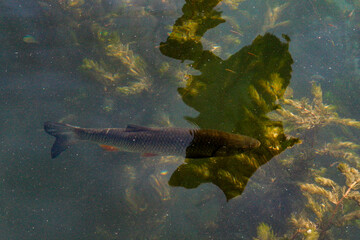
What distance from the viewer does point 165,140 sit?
7.95 feet

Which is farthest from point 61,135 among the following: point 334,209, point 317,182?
point 334,209

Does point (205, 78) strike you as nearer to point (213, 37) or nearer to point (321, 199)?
point (321, 199)

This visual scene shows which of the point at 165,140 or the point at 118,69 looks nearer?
the point at 165,140

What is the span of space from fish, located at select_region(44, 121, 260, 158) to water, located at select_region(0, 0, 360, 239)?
7.9 inches

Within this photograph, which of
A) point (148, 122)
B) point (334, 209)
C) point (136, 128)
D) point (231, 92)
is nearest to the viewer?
point (231, 92)

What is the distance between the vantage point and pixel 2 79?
7.72 meters

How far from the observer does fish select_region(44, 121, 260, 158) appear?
184cm

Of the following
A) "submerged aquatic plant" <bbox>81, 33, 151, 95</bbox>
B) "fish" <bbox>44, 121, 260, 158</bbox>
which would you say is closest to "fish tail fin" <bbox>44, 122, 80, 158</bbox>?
"fish" <bbox>44, 121, 260, 158</bbox>

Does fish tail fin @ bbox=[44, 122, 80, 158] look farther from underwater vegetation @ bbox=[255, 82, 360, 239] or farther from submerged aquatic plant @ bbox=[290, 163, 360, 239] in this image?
submerged aquatic plant @ bbox=[290, 163, 360, 239]

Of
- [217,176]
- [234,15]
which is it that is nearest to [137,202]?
[217,176]

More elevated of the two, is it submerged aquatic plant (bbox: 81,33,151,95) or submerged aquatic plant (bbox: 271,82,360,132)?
submerged aquatic plant (bbox: 271,82,360,132)

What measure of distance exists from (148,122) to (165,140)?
14.3 ft

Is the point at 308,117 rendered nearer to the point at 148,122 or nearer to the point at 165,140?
the point at 165,140

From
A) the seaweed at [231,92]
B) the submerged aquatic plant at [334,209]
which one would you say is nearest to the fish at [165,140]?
the seaweed at [231,92]
